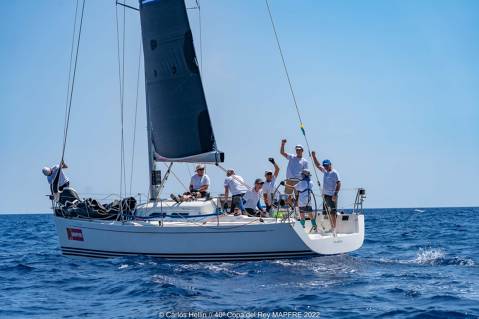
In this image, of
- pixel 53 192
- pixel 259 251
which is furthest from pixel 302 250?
pixel 53 192

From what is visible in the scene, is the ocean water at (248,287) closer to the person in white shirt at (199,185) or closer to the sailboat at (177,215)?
the sailboat at (177,215)

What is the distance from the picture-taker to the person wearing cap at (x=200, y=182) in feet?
49.0

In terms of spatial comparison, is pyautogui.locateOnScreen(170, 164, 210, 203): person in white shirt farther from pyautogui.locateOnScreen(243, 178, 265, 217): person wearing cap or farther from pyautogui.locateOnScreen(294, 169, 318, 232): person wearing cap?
pyautogui.locateOnScreen(294, 169, 318, 232): person wearing cap

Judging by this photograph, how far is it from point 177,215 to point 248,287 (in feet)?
13.8

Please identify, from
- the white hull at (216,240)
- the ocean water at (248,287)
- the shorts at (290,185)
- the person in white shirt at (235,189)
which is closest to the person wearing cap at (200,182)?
the person in white shirt at (235,189)

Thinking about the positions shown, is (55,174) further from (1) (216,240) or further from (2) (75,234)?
(1) (216,240)

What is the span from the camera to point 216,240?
12.4 m

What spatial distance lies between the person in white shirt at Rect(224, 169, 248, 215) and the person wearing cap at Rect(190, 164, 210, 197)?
0.81 metres

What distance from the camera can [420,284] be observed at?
32.8 feet

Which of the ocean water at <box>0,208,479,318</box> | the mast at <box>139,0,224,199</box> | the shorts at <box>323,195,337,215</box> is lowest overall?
the ocean water at <box>0,208,479,318</box>

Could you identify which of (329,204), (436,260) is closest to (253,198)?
(329,204)

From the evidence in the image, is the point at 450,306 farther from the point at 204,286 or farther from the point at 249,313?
the point at 204,286

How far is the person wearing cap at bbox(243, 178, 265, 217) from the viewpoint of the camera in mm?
13695

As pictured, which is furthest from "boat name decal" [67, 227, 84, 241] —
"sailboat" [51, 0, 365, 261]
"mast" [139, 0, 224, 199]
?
"mast" [139, 0, 224, 199]
